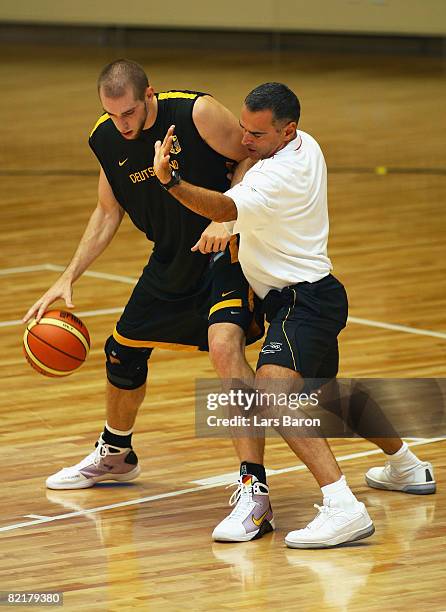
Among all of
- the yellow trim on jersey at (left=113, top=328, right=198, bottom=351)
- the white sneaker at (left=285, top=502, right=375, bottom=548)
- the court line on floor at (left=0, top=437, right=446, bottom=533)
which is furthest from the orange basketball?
the white sneaker at (left=285, top=502, right=375, bottom=548)

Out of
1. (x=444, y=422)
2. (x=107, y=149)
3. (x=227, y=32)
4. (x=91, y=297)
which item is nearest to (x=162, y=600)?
(x=107, y=149)

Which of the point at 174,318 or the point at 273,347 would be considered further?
the point at 174,318

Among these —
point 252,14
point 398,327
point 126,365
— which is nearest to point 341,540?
point 126,365

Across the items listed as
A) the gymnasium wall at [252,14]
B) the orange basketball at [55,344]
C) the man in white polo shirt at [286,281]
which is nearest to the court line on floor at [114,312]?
the orange basketball at [55,344]

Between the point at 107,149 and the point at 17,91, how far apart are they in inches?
619

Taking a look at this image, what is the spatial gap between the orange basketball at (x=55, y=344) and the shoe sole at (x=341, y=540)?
4.02ft

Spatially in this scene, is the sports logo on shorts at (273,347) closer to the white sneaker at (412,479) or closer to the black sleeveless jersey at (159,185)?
the black sleeveless jersey at (159,185)

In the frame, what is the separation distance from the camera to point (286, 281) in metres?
5.48

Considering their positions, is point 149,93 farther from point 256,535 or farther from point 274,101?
point 256,535

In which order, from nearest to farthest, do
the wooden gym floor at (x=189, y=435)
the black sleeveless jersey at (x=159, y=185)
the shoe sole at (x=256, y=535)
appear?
the wooden gym floor at (x=189, y=435) → the shoe sole at (x=256, y=535) → the black sleeveless jersey at (x=159, y=185)

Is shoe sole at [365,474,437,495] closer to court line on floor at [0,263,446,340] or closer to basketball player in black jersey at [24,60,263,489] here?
basketball player in black jersey at [24,60,263,489]

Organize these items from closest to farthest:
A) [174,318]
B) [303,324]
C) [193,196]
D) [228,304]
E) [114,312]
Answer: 1. [193,196]
2. [303,324]
3. [228,304]
4. [174,318]
5. [114,312]

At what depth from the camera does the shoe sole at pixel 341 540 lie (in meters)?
5.28

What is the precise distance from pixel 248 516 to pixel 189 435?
1.48 m
